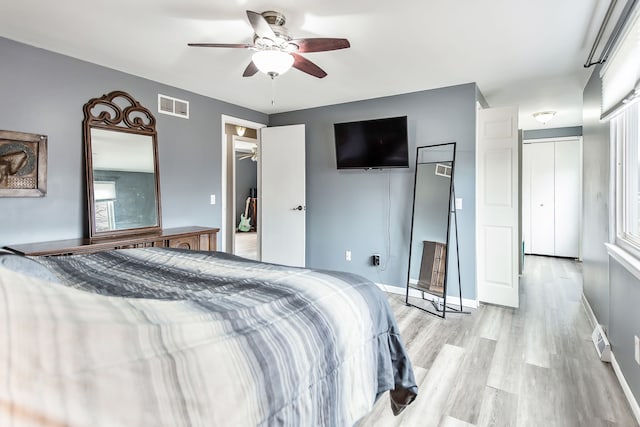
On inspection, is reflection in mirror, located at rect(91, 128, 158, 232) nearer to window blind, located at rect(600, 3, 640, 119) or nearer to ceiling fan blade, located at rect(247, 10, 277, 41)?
ceiling fan blade, located at rect(247, 10, 277, 41)

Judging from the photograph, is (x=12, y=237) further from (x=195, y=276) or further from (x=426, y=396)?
(x=426, y=396)

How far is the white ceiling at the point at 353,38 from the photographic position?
6.77ft

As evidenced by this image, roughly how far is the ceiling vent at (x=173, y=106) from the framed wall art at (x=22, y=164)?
110 centimetres

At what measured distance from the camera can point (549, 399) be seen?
75.2 inches

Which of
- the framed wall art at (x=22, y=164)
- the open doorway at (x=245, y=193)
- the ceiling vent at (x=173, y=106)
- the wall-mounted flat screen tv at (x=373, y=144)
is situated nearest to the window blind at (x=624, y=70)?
the wall-mounted flat screen tv at (x=373, y=144)

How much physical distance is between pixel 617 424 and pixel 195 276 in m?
2.24

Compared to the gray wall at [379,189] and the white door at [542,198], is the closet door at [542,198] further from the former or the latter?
the gray wall at [379,189]

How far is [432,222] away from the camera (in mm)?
3609

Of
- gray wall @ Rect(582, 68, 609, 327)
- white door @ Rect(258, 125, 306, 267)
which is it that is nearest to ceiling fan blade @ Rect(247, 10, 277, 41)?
white door @ Rect(258, 125, 306, 267)

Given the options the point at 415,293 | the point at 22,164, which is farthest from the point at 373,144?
the point at 22,164

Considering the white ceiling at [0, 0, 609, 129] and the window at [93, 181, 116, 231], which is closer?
the white ceiling at [0, 0, 609, 129]

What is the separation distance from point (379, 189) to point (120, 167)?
2743 mm

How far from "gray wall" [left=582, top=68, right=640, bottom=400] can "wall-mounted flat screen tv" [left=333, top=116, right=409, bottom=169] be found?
166 centimetres

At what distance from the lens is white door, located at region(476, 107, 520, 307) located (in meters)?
3.43
